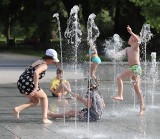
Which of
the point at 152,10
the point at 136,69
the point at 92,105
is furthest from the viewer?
the point at 152,10

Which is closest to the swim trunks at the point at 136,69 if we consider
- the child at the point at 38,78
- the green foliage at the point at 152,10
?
the child at the point at 38,78

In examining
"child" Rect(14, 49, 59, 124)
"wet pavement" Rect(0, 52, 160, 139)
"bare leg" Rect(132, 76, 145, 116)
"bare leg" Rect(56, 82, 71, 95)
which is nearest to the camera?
"wet pavement" Rect(0, 52, 160, 139)

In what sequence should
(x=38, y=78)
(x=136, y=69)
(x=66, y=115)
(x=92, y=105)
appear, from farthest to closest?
1. (x=136, y=69)
2. (x=66, y=115)
3. (x=92, y=105)
4. (x=38, y=78)

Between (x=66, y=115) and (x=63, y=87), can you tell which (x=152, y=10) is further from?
(x=66, y=115)

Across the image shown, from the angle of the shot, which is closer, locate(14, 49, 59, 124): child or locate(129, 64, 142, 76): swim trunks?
locate(14, 49, 59, 124): child

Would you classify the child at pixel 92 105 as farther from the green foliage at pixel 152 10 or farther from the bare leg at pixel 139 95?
the green foliage at pixel 152 10

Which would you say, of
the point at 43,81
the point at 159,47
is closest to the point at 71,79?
the point at 43,81

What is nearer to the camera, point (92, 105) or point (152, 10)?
point (92, 105)

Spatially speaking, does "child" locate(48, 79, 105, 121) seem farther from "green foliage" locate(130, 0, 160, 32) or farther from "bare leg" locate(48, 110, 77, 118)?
"green foliage" locate(130, 0, 160, 32)

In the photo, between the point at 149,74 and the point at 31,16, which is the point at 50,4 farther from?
the point at 149,74

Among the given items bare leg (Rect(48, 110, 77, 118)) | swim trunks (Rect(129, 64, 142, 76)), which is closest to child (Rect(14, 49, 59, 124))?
bare leg (Rect(48, 110, 77, 118))

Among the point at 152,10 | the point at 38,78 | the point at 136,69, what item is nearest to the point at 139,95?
the point at 136,69

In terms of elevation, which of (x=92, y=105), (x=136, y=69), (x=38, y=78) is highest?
(x=136, y=69)

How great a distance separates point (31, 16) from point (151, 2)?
23.3 meters
